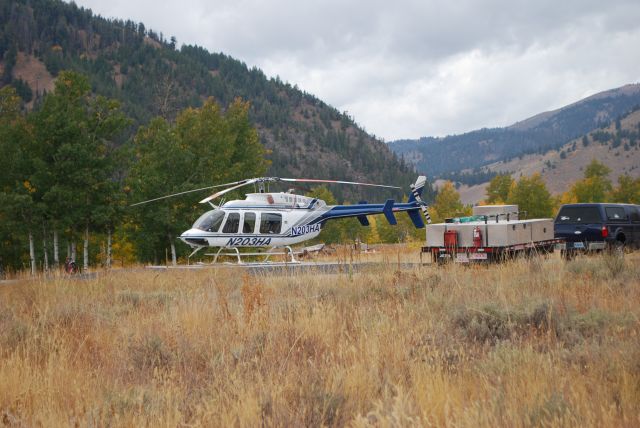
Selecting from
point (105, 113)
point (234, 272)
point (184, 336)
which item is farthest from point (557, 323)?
point (105, 113)

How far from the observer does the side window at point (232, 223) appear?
18.8 metres

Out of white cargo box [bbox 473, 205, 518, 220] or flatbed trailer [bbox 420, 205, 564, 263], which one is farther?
white cargo box [bbox 473, 205, 518, 220]

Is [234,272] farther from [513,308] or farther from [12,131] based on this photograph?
[12,131]

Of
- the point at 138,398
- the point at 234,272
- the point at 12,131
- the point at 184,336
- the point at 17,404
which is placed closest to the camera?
the point at 138,398

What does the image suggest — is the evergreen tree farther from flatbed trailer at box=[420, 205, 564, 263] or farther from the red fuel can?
the red fuel can

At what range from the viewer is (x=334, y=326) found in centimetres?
619

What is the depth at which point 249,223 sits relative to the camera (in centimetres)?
1925

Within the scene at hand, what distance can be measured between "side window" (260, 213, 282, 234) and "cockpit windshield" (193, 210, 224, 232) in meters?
1.51

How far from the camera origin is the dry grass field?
12.0 ft

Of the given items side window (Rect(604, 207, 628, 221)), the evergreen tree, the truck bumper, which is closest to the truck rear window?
side window (Rect(604, 207, 628, 221))

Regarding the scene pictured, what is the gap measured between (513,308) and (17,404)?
5.20 meters

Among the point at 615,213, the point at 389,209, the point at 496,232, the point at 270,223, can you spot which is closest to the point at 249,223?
the point at 270,223

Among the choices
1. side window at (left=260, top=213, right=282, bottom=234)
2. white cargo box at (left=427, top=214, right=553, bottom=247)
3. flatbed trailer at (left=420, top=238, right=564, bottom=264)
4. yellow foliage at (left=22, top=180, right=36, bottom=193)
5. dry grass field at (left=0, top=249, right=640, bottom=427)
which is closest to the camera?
dry grass field at (left=0, top=249, right=640, bottom=427)

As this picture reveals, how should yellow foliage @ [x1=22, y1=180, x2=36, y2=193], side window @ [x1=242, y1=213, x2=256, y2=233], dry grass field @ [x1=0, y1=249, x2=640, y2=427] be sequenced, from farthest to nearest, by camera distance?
yellow foliage @ [x1=22, y1=180, x2=36, y2=193], side window @ [x1=242, y1=213, x2=256, y2=233], dry grass field @ [x1=0, y1=249, x2=640, y2=427]
